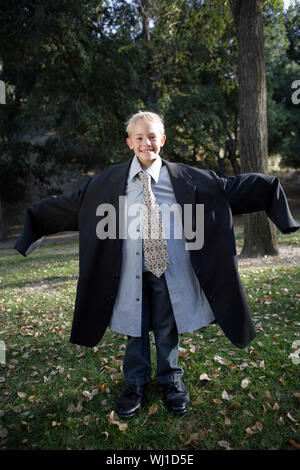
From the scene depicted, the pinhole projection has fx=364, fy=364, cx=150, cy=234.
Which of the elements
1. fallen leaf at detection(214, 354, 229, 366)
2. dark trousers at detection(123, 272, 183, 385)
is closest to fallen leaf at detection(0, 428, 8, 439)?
dark trousers at detection(123, 272, 183, 385)

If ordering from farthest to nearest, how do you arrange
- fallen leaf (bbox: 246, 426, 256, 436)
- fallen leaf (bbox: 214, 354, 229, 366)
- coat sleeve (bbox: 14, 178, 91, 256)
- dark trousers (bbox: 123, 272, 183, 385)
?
1. fallen leaf (bbox: 214, 354, 229, 366)
2. coat sleeve (bbox: 14, 178, 91, 256)
3. dark trousers (bbox: 123, 272, 183, 385)
4. fallen leaf (bbox: 246, 426, 256, 436)

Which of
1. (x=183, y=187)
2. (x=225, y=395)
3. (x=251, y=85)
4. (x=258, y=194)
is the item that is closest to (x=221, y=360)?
(x=225, y=395)

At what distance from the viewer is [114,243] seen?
2.88 meters

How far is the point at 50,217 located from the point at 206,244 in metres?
1.34

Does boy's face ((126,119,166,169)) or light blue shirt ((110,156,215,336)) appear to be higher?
boy's face ((126,119,166,169))

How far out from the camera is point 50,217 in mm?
3119

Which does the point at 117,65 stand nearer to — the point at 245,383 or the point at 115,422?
the point at 245,383

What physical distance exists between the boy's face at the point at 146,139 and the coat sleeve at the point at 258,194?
0.59 metres

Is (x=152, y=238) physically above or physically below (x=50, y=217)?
below

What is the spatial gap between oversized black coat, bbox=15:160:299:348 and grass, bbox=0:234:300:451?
2.07 feet

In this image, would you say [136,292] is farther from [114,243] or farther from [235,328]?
[235,328]

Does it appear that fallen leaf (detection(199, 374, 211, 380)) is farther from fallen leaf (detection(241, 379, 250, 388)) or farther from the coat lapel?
the coat lapel

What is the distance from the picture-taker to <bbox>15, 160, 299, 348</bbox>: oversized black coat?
2852mm

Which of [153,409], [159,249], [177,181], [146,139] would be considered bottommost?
[153,409]
